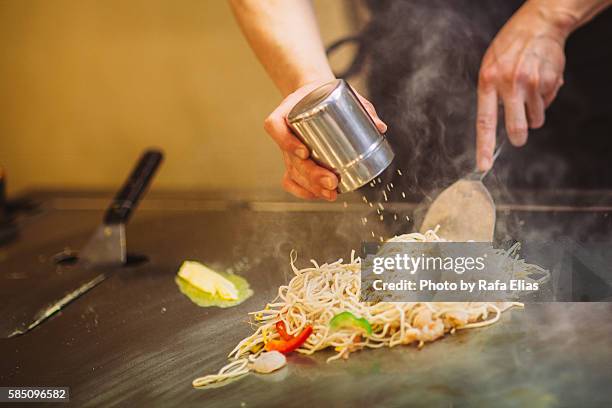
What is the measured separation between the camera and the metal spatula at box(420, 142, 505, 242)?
5.05 ft

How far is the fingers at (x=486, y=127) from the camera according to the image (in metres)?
1.70

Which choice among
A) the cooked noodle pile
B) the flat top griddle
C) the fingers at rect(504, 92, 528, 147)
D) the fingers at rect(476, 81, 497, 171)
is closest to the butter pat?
the flat top griddle

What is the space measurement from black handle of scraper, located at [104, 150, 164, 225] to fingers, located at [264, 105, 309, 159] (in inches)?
28.3

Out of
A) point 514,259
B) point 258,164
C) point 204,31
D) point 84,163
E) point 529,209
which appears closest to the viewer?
point 514,259

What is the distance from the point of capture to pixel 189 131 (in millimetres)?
2967

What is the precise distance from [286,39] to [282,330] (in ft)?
2.58

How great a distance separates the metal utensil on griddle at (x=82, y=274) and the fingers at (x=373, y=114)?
87 cm

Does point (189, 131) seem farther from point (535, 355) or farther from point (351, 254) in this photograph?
point (535, 355)

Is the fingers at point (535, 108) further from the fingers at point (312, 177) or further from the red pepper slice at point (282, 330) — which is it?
the red pepper slice at point (282, 330)

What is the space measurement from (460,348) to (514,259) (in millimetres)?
210

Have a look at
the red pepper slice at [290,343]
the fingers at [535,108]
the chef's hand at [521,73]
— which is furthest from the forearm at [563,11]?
the red pepper slice at [290,343]

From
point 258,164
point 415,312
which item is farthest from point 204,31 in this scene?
point 415,312

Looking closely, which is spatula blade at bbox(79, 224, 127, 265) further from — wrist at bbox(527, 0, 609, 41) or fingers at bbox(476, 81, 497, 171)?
wrist at bbox(527, 0, 609, 41)

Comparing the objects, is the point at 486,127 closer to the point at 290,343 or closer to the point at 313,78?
the point at 313,78
